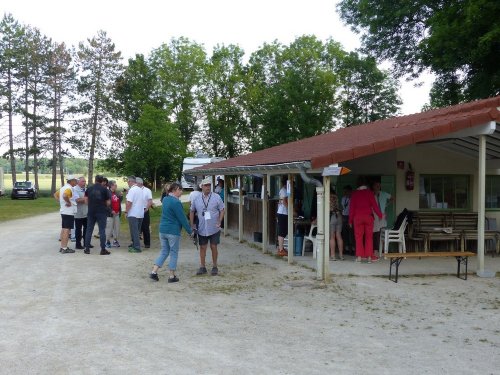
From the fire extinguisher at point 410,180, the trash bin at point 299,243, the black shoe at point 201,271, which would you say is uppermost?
the fire extinguisher at point 410,180

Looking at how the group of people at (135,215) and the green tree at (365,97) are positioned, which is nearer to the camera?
the group of people at (135,215)

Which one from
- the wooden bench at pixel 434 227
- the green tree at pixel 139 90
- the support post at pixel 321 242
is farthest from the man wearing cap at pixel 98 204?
the green tree at pixel 139 90

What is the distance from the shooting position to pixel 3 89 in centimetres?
4662

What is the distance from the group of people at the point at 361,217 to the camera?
1069cm

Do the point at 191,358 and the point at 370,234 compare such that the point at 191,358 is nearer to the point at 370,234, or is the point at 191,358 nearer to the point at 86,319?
the point at 86,319

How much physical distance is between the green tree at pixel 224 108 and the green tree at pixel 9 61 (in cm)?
1787

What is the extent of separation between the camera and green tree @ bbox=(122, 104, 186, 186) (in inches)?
1718

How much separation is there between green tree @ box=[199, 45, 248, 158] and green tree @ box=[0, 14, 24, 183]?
704 inches

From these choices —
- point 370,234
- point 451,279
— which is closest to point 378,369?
point 451,279

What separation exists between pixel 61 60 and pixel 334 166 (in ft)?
150

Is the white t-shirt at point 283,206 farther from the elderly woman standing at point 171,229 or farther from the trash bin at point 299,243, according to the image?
the elderly woman standing at point 171,229

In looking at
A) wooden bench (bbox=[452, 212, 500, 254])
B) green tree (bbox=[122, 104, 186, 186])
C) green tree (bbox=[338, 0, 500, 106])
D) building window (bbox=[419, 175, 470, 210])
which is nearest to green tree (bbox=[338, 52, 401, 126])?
green tree (bbox=[122, 104, 186, 186])

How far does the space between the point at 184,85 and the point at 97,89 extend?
30.3 ft

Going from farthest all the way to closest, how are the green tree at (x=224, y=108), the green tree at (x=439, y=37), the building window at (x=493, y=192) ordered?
the green tree at (x=224, y=108)
the green tree at (x=439, y=37)
the building window at (x=493, y=192)
